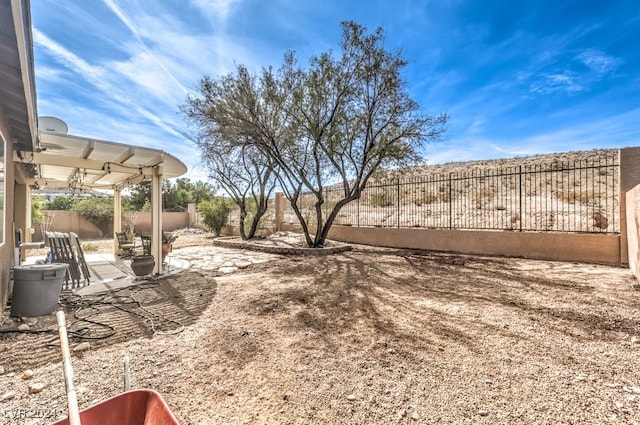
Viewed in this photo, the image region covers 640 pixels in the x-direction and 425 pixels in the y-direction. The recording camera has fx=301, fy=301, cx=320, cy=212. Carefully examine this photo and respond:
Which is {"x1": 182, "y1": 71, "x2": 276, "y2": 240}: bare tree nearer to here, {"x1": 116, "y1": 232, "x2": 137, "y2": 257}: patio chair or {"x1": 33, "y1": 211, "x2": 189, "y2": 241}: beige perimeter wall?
{"x1": 116, "y1": 232, "x2": 137, "y2": 257}: patio chair

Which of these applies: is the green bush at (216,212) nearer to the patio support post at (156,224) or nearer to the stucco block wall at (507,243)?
the stucco block wall at (507,243)

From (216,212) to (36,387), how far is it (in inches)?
572

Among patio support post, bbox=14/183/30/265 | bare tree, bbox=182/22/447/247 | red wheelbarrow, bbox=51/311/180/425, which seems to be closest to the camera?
red wheelbarrow, bbox=51/311/180/425

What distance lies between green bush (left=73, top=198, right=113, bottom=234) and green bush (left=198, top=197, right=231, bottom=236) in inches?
204

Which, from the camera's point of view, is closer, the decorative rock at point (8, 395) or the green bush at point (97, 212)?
the decorative rock at point (8, 395)

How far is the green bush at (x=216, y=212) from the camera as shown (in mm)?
16438

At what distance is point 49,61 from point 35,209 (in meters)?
9.70

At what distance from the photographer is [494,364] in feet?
8.89

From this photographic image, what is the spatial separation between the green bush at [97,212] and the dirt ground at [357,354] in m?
13.9

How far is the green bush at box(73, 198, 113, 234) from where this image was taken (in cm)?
1628

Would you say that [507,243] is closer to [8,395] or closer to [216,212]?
[8,395]

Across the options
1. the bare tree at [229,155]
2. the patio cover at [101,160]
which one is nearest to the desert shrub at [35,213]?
the patio cover at [101,160]

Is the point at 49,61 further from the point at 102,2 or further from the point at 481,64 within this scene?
the point at 481,64

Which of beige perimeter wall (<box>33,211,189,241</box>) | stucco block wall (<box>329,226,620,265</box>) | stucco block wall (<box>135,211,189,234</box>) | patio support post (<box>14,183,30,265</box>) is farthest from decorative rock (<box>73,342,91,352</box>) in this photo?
stucco block wall (<box>135,211,189,234</box>)
